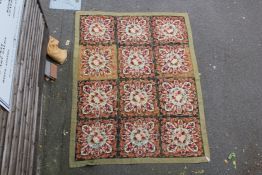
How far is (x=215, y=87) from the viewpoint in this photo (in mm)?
2330

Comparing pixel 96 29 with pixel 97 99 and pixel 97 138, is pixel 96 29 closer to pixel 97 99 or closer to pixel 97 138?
pixel 97 99

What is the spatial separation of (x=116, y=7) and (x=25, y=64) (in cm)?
113

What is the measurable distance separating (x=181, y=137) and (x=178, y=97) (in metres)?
0.30

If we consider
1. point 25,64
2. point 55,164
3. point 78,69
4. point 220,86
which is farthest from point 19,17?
→ point 220,86

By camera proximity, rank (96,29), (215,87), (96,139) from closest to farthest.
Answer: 1. (96,139)
2. (215,87)
3. (96,29)

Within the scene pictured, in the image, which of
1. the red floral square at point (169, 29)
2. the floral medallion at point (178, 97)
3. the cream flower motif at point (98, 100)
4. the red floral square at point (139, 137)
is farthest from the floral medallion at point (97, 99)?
the red floral square at point (169, 29)

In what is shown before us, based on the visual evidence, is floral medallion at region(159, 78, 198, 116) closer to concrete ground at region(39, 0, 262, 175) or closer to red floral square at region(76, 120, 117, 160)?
concrete ground at region(39, 0, 262, 175)

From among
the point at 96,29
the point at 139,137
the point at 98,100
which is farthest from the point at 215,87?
the point at 96,29

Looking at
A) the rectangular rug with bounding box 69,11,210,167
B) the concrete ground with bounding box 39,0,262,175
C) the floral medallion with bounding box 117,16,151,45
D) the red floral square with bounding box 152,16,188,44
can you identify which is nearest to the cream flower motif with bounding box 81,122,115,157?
the rectangular rug with bounding box 69,11,210,167

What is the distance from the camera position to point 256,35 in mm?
2572

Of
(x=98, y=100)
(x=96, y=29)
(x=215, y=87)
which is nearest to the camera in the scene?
(x=98, y=100)

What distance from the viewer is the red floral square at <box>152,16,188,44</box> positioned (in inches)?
97.5

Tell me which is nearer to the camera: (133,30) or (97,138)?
(97,138)

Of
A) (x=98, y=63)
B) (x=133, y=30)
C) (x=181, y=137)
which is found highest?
(x=133, y=30)
